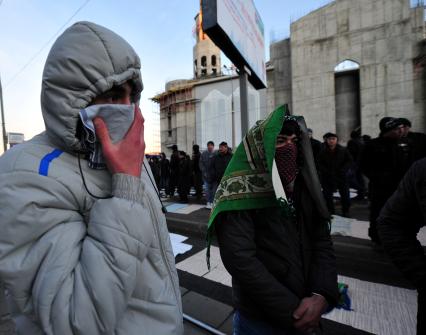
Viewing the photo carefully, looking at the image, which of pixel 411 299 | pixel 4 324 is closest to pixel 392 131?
pixel 411 299

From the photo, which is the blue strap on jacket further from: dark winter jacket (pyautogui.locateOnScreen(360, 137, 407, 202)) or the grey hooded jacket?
dark winter jacket (pyautogui.locateOnScreen(360, 137, 407, 202))

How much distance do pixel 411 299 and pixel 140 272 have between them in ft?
10.4

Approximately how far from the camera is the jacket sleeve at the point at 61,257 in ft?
2.41

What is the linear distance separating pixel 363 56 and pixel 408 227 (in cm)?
2595

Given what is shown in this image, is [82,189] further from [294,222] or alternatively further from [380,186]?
[380,186]

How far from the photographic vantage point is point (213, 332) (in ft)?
7.75

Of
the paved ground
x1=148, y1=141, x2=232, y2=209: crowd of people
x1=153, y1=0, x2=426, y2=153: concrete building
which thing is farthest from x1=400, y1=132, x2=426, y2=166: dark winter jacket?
x1=153, y1=0, x2=426, y2=153: concrete building

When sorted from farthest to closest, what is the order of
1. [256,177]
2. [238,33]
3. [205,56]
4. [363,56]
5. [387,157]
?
[205,56] < [363,56] < [238,33] < [387,157] < [256,177]

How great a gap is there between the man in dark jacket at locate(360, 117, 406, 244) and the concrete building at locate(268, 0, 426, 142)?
1978 cm

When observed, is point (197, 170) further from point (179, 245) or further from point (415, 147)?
point (415, 147)

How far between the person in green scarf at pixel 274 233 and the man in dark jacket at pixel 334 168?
4901mm

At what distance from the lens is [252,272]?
1360 mm

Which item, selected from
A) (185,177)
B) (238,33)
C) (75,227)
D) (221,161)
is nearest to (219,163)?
(221,161)

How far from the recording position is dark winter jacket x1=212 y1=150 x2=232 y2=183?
7488 mm
